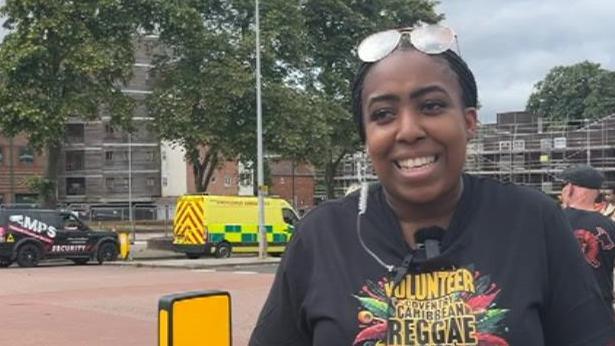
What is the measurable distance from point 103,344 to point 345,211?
9329 mm

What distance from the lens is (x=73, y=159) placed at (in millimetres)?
74125

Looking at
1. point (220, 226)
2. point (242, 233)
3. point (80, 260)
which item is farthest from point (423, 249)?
point (242, 233)

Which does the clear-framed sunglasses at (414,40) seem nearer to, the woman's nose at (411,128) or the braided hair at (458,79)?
the braided hair at (458,79)

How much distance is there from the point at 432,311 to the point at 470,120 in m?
0.48

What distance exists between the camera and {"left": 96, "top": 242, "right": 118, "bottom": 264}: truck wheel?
28109 millimetres

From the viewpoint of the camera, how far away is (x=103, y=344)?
10742 millimetres

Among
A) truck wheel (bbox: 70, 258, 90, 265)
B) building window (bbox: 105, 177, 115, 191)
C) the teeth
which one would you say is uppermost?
building window (bbox: 105, 177, 115, 191)

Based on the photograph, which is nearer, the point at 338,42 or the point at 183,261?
the point at 183,261

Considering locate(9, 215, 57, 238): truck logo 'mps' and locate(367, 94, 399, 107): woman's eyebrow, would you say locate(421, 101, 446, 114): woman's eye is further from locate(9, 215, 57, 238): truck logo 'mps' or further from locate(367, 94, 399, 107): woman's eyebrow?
locate(9, 215, 57, 238): truck logo 'mps'

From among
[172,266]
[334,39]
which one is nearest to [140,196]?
[334,39]

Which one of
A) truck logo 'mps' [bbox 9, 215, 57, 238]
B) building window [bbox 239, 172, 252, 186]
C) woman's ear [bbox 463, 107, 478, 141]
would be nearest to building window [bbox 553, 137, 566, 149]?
building window [bbox 239, 172, 252, 186]

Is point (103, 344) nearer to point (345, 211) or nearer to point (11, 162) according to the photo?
point (345, 211)

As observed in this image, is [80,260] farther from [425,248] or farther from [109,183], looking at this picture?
[109,183]

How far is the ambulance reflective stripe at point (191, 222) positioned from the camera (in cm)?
2933
